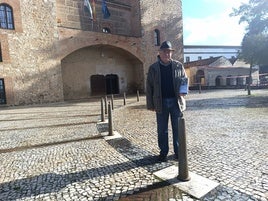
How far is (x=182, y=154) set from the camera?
3230 mm

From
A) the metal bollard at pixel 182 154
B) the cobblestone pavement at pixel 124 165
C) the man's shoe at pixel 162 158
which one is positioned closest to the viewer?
the cobblestone pavement at pixel 124 165

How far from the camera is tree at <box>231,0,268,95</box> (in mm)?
15602

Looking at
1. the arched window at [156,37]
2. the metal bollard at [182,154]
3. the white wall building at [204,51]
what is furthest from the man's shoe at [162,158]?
the white wall building at [204,51]

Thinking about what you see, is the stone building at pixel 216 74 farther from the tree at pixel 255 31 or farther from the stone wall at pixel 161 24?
the tree at pixel 255 31

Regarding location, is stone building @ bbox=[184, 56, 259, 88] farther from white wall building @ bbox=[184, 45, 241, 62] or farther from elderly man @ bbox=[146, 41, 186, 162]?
elderly man @ bbox=[146, 41, 186, 162]

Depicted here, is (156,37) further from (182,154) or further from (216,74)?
(182,154)

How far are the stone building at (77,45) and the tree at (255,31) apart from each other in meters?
12.2

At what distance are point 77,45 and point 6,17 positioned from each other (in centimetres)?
606

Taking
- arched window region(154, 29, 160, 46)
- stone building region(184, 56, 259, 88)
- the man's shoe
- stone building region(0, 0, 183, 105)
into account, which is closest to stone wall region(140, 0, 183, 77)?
stone building region(0, 0, 183, 105)

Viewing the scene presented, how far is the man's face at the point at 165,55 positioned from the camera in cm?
388

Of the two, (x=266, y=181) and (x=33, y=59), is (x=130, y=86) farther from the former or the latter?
(x=266, y=181)

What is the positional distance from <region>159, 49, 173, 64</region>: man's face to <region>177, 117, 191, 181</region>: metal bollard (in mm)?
1201

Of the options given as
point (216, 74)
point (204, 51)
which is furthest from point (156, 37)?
point (204, 51)

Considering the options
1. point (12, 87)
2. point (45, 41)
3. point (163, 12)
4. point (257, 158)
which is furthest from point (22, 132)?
point (163, 12)
